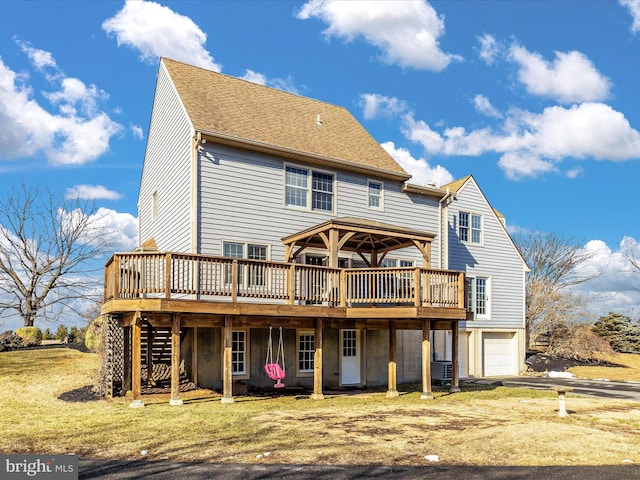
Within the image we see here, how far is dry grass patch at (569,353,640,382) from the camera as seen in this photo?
2666cm

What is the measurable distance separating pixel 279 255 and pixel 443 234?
781cm

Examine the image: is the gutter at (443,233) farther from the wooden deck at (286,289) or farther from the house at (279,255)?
the wooden deck at (286,289)

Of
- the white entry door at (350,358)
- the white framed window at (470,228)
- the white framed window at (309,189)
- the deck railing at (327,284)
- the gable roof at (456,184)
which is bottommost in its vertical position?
the white entry door at (350,358)

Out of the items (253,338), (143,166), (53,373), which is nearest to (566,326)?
(253,338)

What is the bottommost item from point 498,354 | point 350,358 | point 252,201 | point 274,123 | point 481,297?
point 498,354

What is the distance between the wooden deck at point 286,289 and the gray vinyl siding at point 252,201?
5.59 feet

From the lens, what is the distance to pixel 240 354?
56.7ft

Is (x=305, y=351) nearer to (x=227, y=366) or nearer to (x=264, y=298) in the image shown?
(x=264, y=298)

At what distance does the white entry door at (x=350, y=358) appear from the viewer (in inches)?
763

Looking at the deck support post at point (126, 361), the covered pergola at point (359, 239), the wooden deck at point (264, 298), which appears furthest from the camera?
the covered pergola at point (359, 239)

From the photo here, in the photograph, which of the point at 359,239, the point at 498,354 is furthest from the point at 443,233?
the point at 498,354

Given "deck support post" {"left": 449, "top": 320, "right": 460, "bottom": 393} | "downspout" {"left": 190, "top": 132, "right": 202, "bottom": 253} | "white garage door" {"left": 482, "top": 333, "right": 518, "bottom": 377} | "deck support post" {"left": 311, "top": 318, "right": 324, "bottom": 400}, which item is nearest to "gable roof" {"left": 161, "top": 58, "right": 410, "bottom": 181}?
"downspout" {"left": 190, "top": 132, "right": 202, "bottom": 253}

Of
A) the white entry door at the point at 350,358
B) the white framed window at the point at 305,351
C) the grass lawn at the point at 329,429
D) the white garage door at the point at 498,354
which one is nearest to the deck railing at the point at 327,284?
the grass lawn at the point at 329,429

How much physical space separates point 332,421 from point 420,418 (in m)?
1.99
